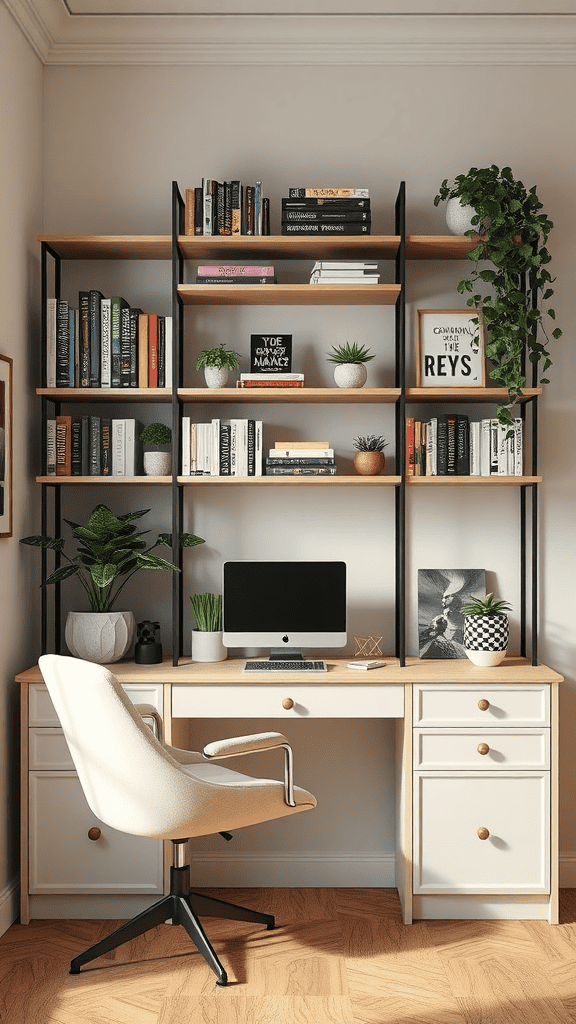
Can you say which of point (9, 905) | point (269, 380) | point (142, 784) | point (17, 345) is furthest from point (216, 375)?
point (9, 905)

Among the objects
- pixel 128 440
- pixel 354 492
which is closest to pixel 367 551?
pixel 354 492

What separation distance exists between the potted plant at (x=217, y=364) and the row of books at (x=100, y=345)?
172 mm

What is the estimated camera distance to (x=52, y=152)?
3.37 m

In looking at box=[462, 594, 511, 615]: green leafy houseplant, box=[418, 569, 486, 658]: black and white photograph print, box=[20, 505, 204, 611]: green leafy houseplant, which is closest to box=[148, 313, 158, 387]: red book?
box=[20, 505, 204, 611]: green leafy houseplant

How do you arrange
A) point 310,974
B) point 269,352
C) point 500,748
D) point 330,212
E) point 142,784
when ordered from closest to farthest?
point 142,784
point 310,974
point 500,748
point 330,212
point 269,352

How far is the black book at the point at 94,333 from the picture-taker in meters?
3.13

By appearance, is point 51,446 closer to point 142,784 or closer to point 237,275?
point 237,275

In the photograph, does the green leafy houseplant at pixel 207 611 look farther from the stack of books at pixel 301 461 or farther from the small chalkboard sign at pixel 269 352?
the small chalkboard sign at pixel 269 352

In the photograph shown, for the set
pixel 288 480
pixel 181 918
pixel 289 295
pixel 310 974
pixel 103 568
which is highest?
pixel 289 295

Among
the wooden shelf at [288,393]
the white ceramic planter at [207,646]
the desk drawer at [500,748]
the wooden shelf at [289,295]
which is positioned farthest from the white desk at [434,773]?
the wooden shelf at [289,295]

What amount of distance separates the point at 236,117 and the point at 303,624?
1962mm

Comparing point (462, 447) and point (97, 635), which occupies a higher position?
point (462, 447)

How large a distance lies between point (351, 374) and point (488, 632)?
1028 mm

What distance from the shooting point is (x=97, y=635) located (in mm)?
3051
